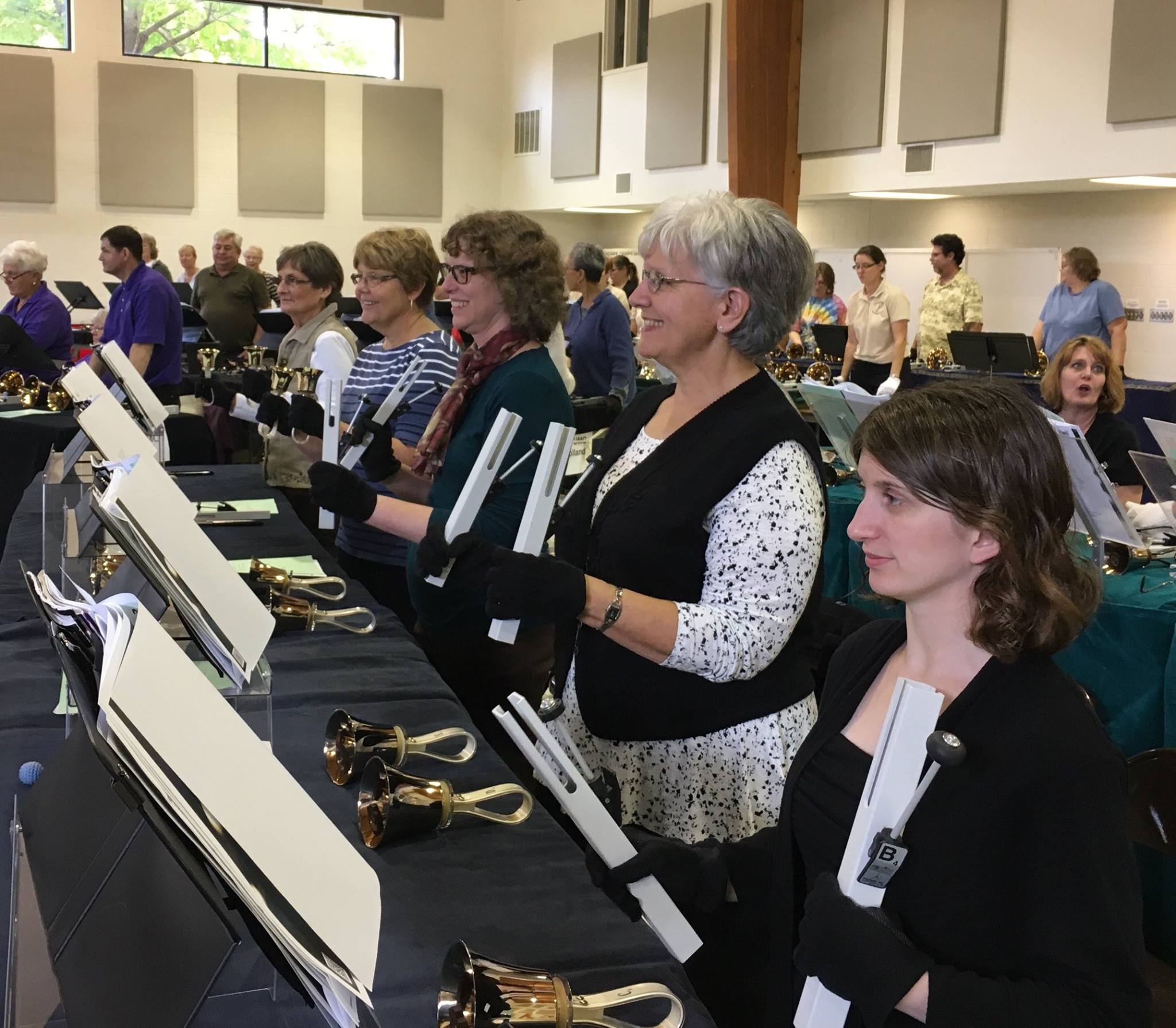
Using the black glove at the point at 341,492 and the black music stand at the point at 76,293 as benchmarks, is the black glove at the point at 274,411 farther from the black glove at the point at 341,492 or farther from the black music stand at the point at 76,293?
the black music stand at the point at 76,293

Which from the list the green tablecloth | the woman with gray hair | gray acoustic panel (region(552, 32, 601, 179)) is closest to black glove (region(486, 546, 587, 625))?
the woman with gray hair

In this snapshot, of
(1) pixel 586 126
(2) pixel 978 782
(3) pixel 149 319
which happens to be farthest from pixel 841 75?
(2) pixel 978 782

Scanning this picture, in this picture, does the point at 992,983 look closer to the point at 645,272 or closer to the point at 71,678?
the point at 71,678

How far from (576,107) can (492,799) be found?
509 inches

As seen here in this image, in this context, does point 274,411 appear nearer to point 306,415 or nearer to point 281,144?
point 306,415

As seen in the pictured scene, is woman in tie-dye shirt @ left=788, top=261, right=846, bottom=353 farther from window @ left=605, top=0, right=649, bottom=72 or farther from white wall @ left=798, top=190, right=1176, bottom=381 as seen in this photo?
window @ left=605, top=0, right=649, bottom=72

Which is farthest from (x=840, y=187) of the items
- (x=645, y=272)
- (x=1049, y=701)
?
(x=1049, y=701)

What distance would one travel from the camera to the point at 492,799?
1441 millimetres

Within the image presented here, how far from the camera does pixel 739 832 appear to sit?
1636mm

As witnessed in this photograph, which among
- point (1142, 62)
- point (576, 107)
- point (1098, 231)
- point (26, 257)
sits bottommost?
point (26, 257)

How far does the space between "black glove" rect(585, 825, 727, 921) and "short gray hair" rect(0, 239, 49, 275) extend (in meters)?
6.11

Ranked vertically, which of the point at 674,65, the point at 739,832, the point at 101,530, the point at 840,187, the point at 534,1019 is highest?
the point at 674,65

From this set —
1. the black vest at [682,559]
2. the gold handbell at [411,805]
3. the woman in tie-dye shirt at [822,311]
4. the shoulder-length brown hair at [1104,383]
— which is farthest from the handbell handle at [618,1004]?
the woman in tie-dye shirt at [822,311]

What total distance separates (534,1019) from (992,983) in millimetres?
361
